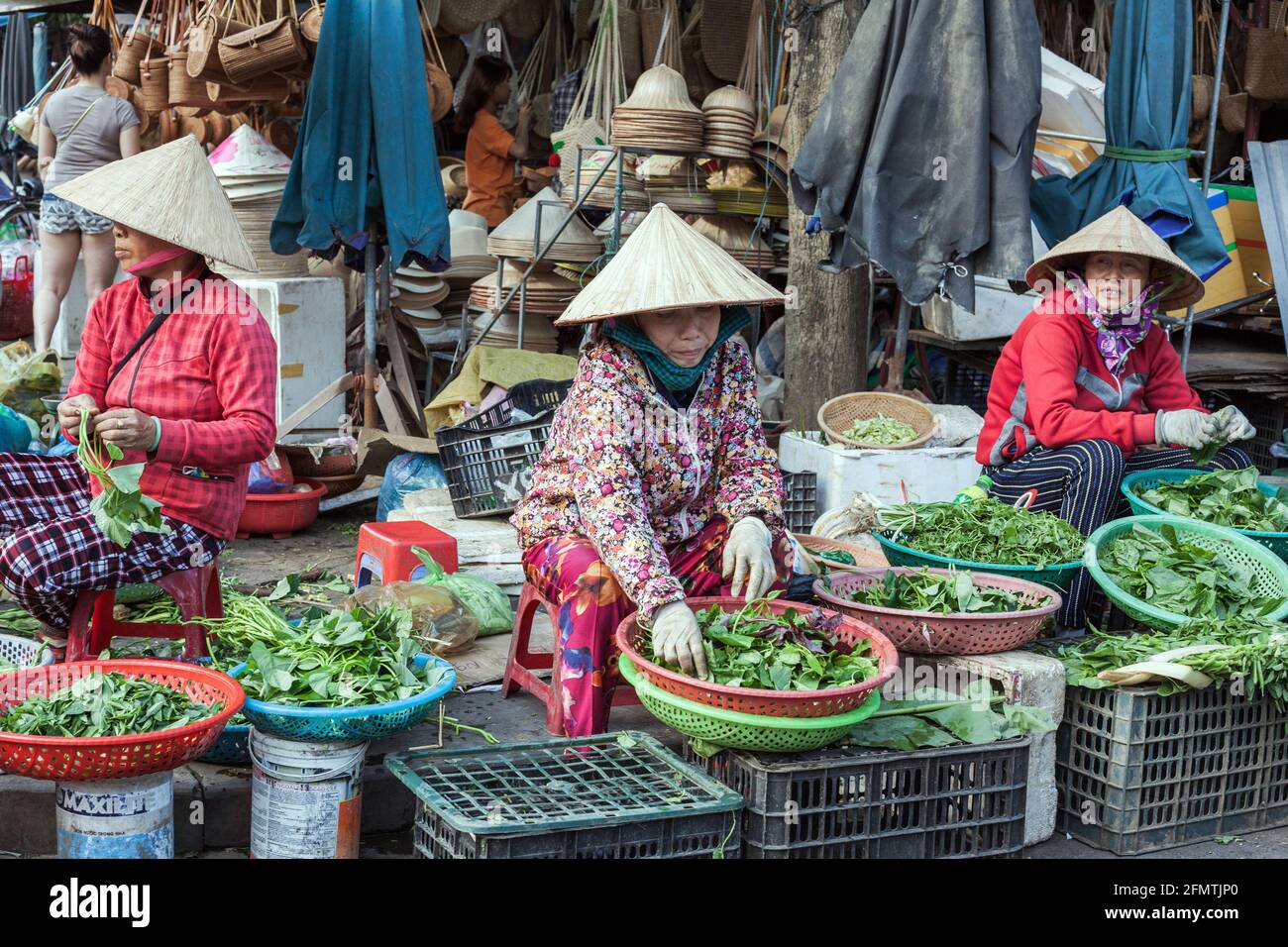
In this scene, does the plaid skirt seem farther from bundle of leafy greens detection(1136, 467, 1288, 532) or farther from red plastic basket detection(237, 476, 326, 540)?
bundle of leafy greens detection(1136, 467, 1288, 532)

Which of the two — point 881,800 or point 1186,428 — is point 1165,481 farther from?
point 881,800

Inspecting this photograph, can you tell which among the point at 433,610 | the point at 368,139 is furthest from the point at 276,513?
the point at 433,610

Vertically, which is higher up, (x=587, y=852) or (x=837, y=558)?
(x=837, y=558)

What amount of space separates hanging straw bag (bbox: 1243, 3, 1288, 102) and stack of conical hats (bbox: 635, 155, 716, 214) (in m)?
4.01

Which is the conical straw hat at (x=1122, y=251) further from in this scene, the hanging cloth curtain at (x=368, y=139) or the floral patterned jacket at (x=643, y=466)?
the hanging cloth curtain at (x=368, y=139)

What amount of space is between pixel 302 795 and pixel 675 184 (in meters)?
4.16

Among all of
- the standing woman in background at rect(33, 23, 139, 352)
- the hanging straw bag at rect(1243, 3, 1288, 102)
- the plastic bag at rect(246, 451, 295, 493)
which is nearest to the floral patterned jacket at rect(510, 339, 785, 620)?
the plastic bag at rect(246, 451, 295, 493)

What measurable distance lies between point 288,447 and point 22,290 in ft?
18.0

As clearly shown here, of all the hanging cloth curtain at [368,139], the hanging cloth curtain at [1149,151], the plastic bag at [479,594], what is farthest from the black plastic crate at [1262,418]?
the plastic bag at [479,594]
